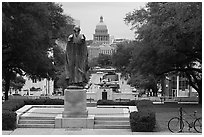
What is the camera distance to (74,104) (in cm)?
1819

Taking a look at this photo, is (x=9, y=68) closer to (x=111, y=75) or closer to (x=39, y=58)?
(x=39, y=58)

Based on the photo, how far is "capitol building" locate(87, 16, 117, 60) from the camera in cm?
18012

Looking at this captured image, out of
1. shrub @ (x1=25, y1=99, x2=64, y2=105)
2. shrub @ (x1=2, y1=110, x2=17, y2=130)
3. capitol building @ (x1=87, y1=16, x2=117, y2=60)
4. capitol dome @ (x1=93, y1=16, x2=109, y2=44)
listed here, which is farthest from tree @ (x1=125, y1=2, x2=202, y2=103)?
capitol dome @ (x1=93, y1=16, x2=109, y2=44)

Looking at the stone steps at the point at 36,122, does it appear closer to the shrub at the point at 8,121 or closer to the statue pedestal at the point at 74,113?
the statue pedestal at the point at 74,113

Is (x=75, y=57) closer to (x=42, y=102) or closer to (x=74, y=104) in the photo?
(x=74, y=104)

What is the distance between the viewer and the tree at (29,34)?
29500 mm

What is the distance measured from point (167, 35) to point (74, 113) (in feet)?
44.6

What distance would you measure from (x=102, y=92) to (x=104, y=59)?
301ft

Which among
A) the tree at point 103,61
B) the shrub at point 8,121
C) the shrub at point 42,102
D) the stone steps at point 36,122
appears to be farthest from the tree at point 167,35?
the tree at point 103,61

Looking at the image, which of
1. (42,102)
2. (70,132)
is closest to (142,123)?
(70,132)

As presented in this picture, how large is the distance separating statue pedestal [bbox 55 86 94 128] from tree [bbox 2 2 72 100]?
28.4ft

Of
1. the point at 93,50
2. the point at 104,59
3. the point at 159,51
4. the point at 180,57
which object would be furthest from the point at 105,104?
the point at 93,50

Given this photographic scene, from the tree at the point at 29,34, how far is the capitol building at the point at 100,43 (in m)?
136

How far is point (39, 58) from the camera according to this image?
34.6 metres
